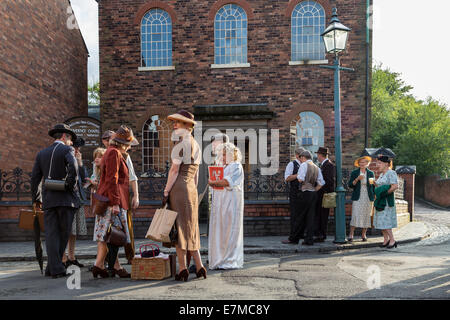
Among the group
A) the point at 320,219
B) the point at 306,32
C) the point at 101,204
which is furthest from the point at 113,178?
the point at 306,32

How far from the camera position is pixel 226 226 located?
271 inches

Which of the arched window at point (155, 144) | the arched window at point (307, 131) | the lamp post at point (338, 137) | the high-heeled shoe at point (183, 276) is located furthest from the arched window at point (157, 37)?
the high-heeled shoe at point (183, 276)

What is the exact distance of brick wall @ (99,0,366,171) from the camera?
1507 centimetres

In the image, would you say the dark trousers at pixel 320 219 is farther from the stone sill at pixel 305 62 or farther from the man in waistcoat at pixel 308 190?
the stone sill at pixel 305 62

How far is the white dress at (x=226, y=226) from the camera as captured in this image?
683 cm

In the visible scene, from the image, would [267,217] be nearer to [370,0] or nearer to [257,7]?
[257,7]

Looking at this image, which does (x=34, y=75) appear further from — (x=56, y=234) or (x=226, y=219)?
(x=226, y=219)

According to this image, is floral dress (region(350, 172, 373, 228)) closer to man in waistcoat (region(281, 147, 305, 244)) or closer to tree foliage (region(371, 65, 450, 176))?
man in waistcoat (region(281, 147, 305, 244))

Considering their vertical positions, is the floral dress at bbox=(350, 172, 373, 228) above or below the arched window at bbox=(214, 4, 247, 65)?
below

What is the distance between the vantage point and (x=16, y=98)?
14.7m

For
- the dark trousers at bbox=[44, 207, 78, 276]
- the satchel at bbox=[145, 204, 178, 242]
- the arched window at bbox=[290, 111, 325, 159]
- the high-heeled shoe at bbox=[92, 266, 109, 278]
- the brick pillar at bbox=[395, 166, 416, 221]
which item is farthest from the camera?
the brick pillar at bbox=[395, 166, 416, 221]

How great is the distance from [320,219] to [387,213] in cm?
148

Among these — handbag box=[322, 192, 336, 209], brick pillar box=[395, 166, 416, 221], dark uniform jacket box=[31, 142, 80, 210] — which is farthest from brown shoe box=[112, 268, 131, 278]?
brick pillar box=[395, 166, 416, 221]

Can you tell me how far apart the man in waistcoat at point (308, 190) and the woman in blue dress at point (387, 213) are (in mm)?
1366
